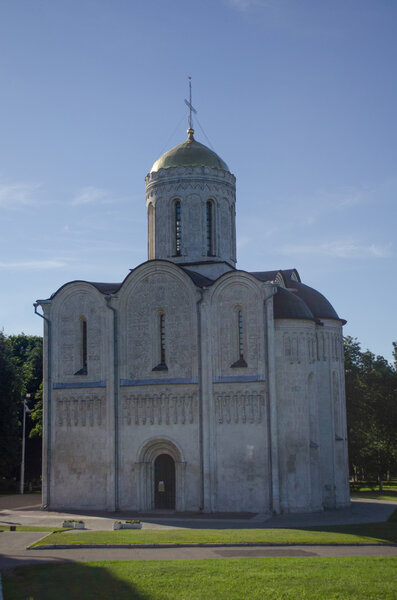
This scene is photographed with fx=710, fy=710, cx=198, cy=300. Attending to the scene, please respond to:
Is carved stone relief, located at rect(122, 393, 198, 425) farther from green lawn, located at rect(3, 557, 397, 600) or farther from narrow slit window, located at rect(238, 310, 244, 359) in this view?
green lawn, located at rect(3, 557, 397, 600)

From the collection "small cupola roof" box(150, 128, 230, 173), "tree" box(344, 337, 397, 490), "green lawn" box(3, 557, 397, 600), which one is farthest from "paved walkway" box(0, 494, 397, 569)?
"small cupola roof" box(150, 128, 230, 173)

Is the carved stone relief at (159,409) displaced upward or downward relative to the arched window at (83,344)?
downward

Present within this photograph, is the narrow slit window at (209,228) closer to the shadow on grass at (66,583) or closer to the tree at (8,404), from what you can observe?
the tree at (8,404)

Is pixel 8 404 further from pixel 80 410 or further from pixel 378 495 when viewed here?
pixel 378 495

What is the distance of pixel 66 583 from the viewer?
619 inches

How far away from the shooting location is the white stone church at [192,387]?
98.5 feet

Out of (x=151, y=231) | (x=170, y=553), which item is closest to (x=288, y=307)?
(x=151, y=231)

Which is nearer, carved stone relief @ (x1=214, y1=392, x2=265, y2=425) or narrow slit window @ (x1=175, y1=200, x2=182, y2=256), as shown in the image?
carved stone relief @ (x1=214, y1=392, x2=265, y2=425)

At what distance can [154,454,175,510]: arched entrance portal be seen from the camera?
3134cm

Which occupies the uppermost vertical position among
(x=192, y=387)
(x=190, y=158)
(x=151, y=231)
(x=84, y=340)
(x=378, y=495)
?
(x=190, y=158)

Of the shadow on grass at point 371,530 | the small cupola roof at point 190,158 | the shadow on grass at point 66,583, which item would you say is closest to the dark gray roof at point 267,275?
the small cupola roof at point 190,158

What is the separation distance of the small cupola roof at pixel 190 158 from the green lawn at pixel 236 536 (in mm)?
18546

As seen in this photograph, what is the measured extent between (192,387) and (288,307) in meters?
5.48

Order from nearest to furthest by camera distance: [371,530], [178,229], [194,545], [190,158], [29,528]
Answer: [194,545], [371,530], [29,528], [178,229], [190,158]
